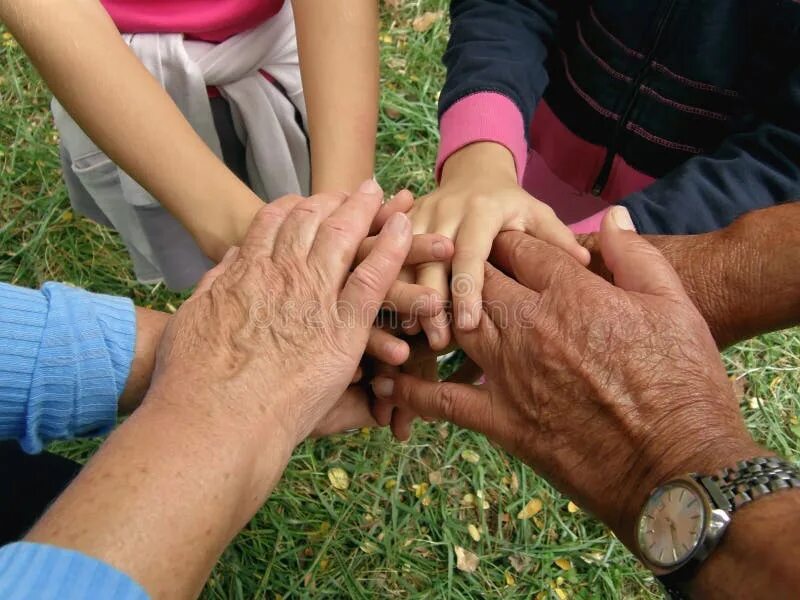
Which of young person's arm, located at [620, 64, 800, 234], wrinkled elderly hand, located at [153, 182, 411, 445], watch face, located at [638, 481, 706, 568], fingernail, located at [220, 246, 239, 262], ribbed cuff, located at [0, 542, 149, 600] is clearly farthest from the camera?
fingernail, located at [220, 246, 239, 262]

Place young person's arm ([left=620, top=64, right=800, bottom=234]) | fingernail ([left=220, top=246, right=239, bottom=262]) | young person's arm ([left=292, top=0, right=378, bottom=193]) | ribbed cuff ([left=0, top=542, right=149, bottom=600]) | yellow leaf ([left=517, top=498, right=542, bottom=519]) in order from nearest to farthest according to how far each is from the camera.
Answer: ribbed cuff ([left=0, top=542, right=149, bottom=600]) → young person's arm ([left=620, top=64, right=800, bottom=234]) → fingernail ([left=220, top=246, right=239, bottom=262]) → young person's arm ([left=292, top=0, right=378, bottom=193]) → yellow leaf ([left=517, top=498, right=542, bottom=519])

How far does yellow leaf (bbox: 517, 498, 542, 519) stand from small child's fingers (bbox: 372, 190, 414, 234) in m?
1.06

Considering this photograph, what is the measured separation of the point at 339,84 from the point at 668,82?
26.8 inches

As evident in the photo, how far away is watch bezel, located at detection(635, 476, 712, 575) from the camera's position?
78cm

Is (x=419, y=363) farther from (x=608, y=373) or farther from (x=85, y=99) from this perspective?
(x=85, y=99)

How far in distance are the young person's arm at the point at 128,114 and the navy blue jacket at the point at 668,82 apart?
544mm

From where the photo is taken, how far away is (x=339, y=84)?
1.39 m

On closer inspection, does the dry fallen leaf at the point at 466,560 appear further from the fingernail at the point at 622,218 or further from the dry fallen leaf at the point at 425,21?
the dry fallen leaf at the point at 425,21

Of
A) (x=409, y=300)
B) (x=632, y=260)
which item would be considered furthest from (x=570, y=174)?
(x=409, y=300)

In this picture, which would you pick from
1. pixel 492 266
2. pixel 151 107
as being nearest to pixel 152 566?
pixel 492 266

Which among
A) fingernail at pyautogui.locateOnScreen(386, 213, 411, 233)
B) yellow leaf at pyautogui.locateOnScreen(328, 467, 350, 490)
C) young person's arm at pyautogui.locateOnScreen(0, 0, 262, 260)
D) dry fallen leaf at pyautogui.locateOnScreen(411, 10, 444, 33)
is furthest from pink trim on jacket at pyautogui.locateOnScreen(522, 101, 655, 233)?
dry fallen leaf at pyautogui.locateOnScreen(411, 10, 444, 33)

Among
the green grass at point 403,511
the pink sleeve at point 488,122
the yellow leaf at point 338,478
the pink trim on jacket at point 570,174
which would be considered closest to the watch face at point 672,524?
the pink trim on jacket at point 570,174

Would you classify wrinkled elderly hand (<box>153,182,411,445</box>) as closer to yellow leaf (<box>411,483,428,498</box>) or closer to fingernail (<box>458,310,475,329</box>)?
fingernail (<box>458,310,475,329</box>)

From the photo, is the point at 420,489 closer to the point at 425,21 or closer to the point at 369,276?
the point at 369,276
